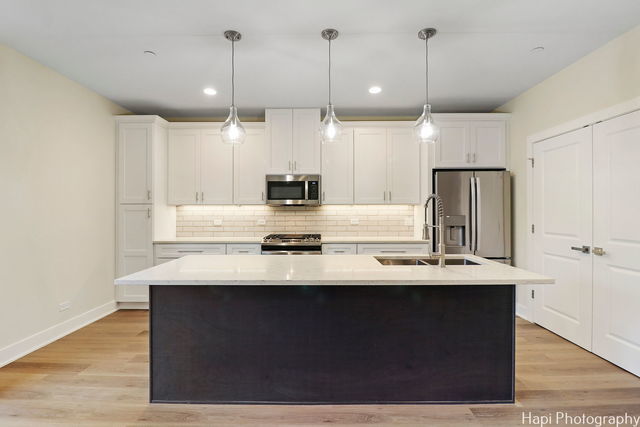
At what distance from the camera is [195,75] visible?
3.34 meters

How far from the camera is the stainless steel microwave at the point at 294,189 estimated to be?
170 inches

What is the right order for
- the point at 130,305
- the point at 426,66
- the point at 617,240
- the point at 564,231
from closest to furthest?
the point at 617,240 → the point at 426,66 → the point at 564,231 → the point at 130,305

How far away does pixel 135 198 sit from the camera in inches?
164

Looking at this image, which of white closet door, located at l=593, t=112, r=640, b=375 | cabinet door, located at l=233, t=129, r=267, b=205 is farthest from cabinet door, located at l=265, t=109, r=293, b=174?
white closet door, located at l=593, t=112, r=640, b=375

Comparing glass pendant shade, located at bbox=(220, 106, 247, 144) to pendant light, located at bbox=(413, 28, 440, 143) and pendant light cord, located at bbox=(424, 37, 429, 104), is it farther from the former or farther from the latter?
pendant light cord, located at bbox=(424, 37, 429, 104)

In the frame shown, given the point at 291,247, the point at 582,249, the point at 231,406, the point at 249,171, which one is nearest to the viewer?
the point at 231,406

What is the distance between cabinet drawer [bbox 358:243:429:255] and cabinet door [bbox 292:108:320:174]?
3.80ft

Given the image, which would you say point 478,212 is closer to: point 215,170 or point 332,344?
point 332,344

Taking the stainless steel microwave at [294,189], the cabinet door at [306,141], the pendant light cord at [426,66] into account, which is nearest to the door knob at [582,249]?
the pendant light cord at [426,66]

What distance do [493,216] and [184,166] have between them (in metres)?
3.92

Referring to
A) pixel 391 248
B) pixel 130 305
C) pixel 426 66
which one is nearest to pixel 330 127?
pixel 426 66

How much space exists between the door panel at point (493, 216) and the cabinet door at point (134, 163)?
399cm

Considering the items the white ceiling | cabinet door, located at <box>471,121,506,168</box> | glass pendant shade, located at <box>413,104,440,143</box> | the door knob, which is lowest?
the door knob

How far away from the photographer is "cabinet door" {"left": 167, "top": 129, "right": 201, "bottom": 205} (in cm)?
445
